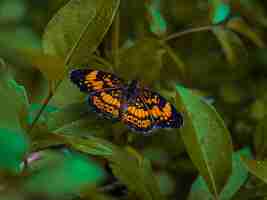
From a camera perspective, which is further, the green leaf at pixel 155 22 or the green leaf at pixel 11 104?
the green leaf at pixel 155 22

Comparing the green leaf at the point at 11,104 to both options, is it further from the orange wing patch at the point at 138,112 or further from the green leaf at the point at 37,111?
the orange wing patch at the point at 138,112

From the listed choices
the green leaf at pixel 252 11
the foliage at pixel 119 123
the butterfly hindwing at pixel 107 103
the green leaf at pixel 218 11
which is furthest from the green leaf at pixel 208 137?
the green leaf at pixel 252 11

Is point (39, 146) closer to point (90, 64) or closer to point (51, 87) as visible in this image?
point (51, 87)

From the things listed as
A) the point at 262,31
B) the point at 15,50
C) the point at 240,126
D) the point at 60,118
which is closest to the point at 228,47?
the point at 240,126

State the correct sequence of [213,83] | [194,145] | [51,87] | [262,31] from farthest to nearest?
[262,31]
[213,83]
[194,145]
[51,87]

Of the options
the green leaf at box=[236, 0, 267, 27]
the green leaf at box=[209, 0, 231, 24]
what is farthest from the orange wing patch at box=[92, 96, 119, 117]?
the green leaf at box=[236, 0, 267, 27]

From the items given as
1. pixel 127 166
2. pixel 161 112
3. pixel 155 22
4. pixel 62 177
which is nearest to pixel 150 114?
pixel 161 112

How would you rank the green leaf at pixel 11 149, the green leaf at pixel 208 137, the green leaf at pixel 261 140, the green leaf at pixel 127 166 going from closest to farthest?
1. the green leaf at pixel 11 149
2. the green leaf at pixel 127 166
3. the green leaf at pixel 208 137
4. the green leaf at pixel 261 140
